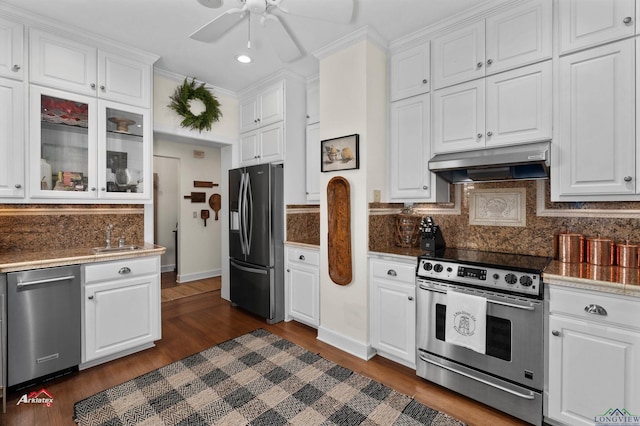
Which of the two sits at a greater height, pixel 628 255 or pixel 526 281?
pixel 628 255

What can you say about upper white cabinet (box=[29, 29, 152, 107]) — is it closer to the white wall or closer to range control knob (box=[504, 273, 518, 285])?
the white wall

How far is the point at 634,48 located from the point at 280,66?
9.35 feet

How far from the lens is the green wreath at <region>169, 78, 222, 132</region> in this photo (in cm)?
358

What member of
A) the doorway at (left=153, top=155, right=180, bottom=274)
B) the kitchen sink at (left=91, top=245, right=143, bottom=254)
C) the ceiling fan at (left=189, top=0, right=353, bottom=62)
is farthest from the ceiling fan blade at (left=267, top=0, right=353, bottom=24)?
the doorway at (left=153, top=155, right=180, bottom=274)

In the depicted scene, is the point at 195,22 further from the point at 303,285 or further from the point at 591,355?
the point at 591,355

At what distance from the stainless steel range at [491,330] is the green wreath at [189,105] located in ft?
9.76

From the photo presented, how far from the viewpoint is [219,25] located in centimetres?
194

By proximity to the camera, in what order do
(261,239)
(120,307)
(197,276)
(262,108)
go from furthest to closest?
(197,276) → (262,108) → (261,239) → (120,307)

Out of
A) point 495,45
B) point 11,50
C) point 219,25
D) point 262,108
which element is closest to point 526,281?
point 495,45

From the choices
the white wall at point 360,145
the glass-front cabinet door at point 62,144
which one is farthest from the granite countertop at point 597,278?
the glass-front cabinet door at point 62,144

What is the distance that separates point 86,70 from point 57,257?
5.43 ft

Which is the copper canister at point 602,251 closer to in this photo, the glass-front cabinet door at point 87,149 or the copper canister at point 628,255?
the copper canister at point 628,255

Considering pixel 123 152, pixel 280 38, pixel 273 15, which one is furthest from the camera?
pixel 123 152

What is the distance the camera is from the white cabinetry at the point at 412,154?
104 inches
